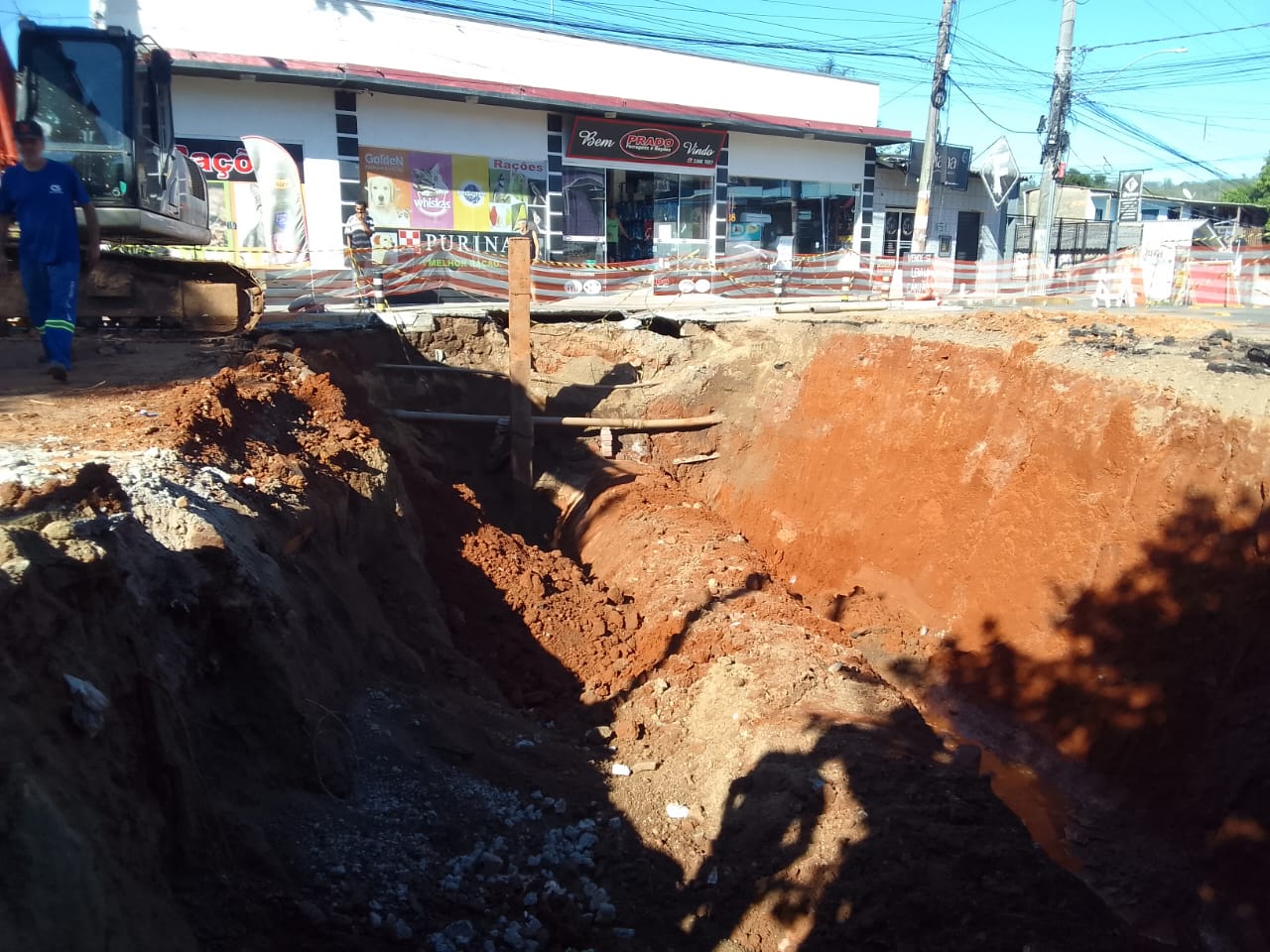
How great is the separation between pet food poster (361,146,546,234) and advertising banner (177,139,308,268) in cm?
157

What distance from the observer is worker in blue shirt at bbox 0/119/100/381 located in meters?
7.02

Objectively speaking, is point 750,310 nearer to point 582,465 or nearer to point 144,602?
point 582,465

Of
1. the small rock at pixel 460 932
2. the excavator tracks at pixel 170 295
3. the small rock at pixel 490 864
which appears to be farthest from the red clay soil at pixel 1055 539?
the excavator tracks at pixel 170 295

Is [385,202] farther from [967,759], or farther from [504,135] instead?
[967,759]

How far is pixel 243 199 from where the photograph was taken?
17.5 meters

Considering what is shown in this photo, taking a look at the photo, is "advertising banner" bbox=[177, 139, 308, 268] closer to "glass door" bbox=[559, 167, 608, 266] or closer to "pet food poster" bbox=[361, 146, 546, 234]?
"pet food poster" bbox=[361, 146, 546, 234]

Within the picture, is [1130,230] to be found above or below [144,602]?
above

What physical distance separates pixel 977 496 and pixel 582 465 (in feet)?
15.2

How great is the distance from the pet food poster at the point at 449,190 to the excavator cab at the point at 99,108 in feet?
30.9

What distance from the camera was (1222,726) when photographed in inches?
206

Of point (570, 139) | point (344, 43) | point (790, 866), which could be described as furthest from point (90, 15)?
point (790, 866)

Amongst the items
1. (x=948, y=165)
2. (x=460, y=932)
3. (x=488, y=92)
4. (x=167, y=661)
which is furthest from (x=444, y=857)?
(x=948, y=165)

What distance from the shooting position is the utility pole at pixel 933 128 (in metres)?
20.8

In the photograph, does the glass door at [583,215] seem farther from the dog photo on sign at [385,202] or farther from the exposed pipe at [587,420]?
the exposed pipe at [587,420]
